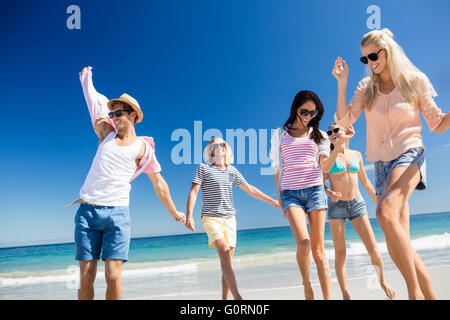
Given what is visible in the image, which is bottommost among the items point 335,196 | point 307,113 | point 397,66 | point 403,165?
point 403,165

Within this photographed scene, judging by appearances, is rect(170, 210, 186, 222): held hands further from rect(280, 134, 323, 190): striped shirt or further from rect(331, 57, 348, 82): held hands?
rect(331, 57, 348, 82): held hands

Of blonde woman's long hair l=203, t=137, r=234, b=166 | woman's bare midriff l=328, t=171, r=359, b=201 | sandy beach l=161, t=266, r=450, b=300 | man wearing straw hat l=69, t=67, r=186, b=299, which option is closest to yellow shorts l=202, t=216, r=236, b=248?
blonde woman's long hair l=203, t=137, r=234, b=166

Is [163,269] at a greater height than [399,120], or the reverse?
[399,120]

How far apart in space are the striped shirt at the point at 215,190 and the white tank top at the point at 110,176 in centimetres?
126

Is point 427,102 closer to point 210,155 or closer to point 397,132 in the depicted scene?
point 397,132

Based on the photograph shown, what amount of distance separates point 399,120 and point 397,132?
96mm

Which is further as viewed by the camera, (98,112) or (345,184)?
(345,184)

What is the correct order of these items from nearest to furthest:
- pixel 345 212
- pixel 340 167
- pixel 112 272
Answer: pixel 112 272 < pixel 345 212 < pixel 340 167

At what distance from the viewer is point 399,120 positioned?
293 centimetres

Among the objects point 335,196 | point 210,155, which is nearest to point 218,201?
point 210,155

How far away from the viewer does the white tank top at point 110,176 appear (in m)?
3.25

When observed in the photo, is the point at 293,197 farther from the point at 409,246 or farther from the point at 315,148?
the point at 409,246
